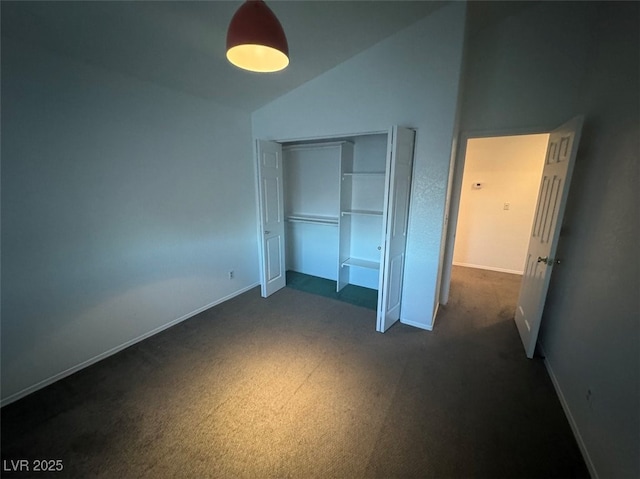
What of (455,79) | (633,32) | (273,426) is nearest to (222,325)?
(273,426)

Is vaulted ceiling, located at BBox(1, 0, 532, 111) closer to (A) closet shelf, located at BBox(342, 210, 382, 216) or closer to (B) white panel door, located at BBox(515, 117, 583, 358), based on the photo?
(B) white panel door, located at BBox(515, 117, 583, 358)

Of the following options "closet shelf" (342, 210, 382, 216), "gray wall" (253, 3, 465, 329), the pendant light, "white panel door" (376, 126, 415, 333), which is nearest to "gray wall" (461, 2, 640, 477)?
"gray wall" (253, 3, 465, 329)

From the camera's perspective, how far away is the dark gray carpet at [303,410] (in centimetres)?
148

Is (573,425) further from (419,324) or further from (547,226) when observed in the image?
(547,226)

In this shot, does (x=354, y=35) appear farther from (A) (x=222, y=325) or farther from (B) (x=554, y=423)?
(B) (x=554, y=423)

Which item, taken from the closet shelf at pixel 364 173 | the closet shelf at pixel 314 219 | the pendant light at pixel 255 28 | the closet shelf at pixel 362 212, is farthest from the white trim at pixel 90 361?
the pendant light at pixel 255 28

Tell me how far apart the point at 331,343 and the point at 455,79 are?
106 inches

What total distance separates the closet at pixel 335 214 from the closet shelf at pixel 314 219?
16mm

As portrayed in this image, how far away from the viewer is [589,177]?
1.97 meters

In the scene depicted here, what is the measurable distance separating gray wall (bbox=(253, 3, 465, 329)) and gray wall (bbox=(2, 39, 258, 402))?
1.17 metres

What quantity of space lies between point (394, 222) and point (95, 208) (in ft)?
8.56

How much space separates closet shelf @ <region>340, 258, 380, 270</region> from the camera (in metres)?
3.55

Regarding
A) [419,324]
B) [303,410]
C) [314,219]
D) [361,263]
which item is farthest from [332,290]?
[303,410]

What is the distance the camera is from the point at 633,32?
5.38 feet
